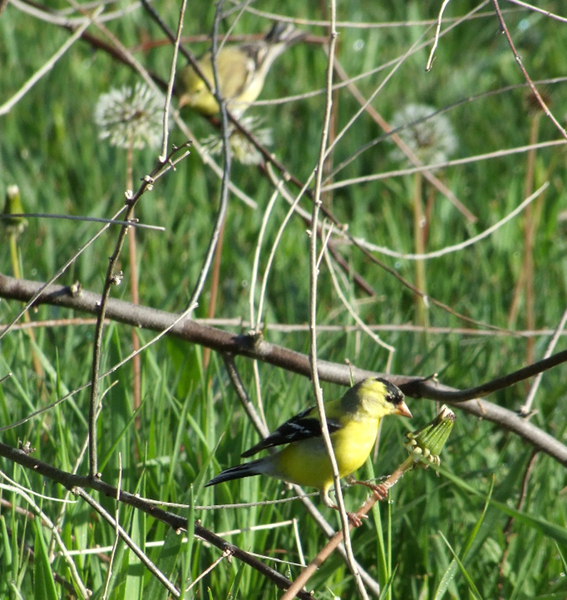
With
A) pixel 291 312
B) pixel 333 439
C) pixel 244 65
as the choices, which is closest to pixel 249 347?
pixel 333 439

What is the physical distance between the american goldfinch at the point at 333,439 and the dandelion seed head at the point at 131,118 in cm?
129

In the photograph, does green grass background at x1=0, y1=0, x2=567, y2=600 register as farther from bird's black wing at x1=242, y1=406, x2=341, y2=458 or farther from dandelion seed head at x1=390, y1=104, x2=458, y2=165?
dandelion seed head at x1=390, y1=104, x2=458, y2=165

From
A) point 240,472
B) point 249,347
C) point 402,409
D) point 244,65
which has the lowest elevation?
point 240,472

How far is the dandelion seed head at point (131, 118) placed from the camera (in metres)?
2.76

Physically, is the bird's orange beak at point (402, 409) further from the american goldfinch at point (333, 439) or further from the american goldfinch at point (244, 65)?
the american goldfinch at point (244, 65)

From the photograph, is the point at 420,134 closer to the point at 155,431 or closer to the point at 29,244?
the point at 29,244

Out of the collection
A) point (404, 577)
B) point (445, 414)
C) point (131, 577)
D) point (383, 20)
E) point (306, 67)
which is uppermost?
point (383, 20)

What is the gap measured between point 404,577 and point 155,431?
669 mm

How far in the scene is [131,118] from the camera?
9.05ft

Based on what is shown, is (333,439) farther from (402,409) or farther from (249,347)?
(249,347)

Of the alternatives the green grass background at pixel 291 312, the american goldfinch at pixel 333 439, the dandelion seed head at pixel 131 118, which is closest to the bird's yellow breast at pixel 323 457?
the american goldfinch at pixel 333 439

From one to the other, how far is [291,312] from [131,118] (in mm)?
864

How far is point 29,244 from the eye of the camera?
128 inches

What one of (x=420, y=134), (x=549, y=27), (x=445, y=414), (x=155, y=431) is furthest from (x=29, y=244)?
(x=549, y=27)
